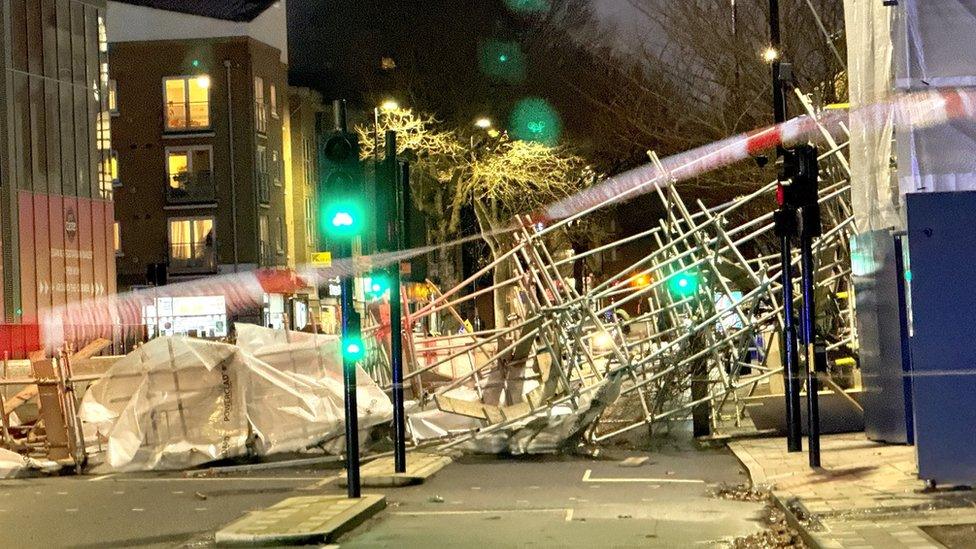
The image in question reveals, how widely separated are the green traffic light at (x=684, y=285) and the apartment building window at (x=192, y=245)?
1540 inches

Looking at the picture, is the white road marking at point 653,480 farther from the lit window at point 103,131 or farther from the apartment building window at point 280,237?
the apartment building window at point 280,237

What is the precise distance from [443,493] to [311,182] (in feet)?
171

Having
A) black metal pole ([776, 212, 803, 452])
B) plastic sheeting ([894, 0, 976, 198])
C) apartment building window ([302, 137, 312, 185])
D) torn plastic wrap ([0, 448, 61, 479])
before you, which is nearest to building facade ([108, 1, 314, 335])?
apartment building window ([302, 137, 312, 185])

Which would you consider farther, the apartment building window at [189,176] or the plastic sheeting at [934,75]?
the apartment building window at [189,176]

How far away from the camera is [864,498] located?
40.1 feet

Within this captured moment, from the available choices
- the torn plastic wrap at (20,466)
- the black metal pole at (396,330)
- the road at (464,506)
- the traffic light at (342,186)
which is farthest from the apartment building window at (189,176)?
the traffic light at (342,186)

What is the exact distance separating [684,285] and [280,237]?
137 feet

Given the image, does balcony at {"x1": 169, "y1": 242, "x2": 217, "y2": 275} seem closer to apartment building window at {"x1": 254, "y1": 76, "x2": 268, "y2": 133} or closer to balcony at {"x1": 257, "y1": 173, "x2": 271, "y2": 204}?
balcony at {"x1": 257, "y1": 173, "x2": 271, "y2": 204}

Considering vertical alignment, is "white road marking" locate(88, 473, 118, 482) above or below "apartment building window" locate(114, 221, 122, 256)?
below

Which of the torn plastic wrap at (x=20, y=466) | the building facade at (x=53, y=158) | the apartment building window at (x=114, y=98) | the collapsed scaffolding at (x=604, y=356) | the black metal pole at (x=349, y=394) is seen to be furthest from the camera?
the apartment building window at (x=114, y=98)

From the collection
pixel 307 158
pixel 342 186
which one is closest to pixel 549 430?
pixel 342 186

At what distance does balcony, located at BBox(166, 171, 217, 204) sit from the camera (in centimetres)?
5891

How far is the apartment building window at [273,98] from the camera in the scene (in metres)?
60.9

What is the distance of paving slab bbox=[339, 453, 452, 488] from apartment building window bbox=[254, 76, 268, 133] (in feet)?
139
